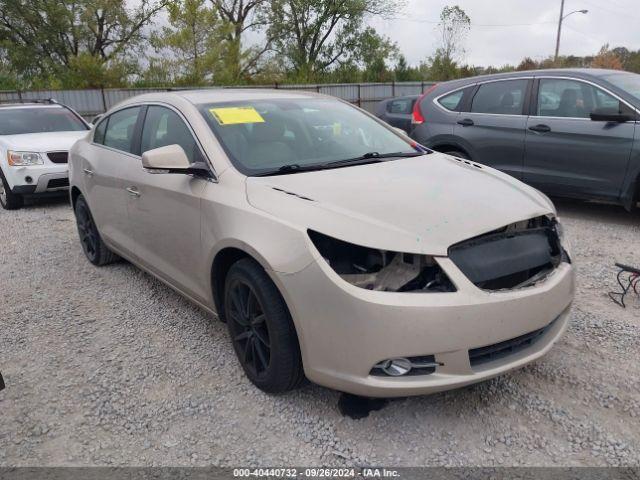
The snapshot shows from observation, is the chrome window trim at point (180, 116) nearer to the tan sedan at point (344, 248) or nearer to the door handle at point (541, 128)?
the tan sedan at point (344, 248)

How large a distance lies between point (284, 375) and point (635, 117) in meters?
4.55

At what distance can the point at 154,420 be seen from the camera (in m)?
2.57

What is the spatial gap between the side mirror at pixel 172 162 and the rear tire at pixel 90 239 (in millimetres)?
1997

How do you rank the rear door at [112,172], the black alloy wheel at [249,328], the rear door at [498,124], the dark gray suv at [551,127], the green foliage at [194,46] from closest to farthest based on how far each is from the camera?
the black alloy wheel at [249,328] < the rear door at [112,172] < the dark gray suv at [551,127] < the rear door at [498,124] < the green foliage at [194,46]

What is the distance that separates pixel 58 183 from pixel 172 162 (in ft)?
17.8

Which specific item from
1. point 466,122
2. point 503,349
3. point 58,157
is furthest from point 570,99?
point 58,157

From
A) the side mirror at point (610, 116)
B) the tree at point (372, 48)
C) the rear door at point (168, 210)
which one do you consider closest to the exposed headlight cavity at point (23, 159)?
the rear door at point (168, 210)

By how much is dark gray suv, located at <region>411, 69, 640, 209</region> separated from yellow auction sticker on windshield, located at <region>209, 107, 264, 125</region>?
377cm

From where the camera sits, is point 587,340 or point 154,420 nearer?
point 154,420

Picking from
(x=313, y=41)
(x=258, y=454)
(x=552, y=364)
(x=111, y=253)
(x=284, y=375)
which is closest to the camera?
(x=258, y=454)

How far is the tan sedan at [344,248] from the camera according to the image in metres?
2.19

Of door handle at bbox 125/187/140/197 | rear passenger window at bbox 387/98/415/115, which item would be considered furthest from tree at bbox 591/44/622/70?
door handle at bbox 125/187/140/197

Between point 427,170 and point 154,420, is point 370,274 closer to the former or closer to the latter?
point 427,170

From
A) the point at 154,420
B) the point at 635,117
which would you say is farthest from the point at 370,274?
the point at 635,117
